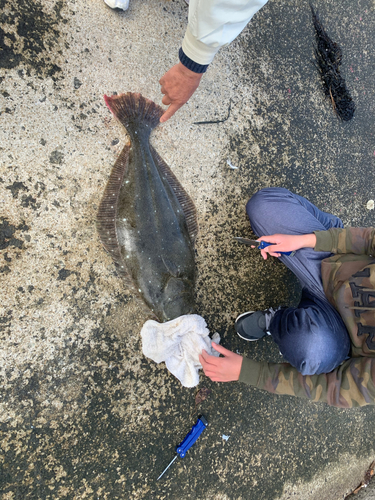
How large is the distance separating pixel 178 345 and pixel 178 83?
1.65 metres

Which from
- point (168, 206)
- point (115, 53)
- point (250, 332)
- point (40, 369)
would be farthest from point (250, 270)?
point (115, 53)

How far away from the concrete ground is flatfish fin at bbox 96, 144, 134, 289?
0.06 m

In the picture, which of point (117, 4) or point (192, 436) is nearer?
point (117, 4)

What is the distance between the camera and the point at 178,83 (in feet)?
5.30

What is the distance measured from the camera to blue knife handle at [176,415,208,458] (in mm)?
2107

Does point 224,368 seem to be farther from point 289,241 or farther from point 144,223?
point 144,223

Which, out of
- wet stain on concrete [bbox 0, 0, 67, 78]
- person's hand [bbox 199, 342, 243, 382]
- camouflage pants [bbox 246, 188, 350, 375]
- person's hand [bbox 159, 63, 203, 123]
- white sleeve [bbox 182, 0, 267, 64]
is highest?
wet stain on concrete [bbox 0, 0, 67, 78]

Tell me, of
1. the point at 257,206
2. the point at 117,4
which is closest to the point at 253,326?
the point at 257,206

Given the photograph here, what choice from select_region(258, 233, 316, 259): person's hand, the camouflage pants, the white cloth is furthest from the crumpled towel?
the white cloth

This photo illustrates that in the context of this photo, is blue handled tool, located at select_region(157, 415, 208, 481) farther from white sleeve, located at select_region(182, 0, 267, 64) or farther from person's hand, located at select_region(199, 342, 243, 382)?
white sleeve, located at select_region(182, 0, 267, 64)

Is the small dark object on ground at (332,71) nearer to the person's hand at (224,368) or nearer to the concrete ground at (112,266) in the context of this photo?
the concrete ground at (112,266)

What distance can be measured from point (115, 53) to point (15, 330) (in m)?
2.03

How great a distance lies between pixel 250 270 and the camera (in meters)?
2.43

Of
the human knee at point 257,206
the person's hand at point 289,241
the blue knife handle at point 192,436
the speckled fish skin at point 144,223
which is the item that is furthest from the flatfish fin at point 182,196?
the blue knife handle at point 192,436
